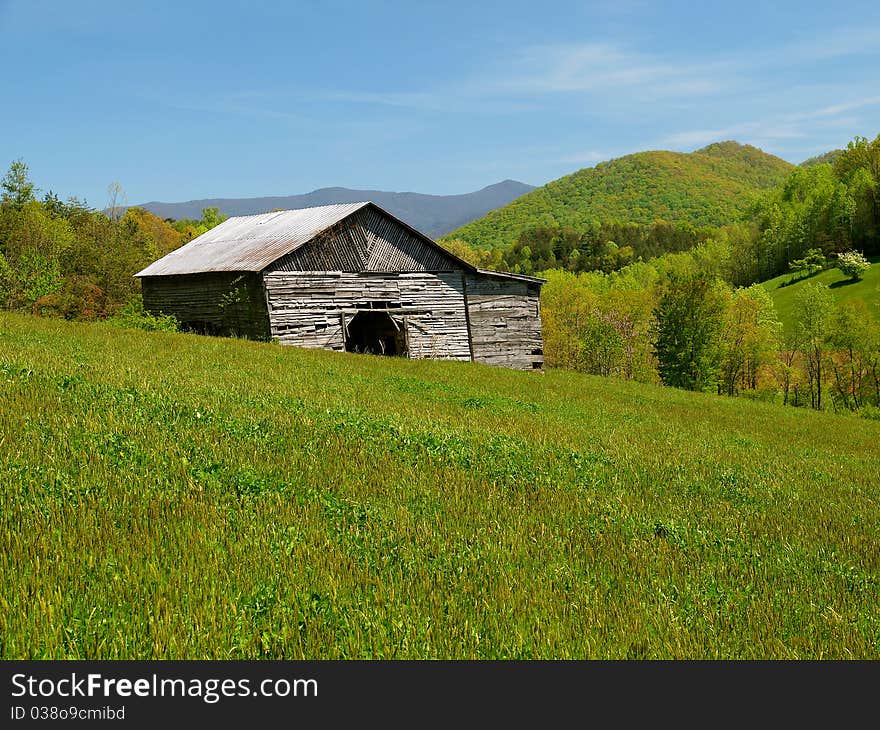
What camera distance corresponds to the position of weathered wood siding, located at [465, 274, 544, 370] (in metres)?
38.1

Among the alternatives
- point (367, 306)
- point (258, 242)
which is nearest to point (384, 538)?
point (367, 306)

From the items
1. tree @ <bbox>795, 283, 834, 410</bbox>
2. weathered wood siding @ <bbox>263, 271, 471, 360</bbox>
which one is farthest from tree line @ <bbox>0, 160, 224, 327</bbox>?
tree @ <bbox>795, 283, 834, 410</bbox>

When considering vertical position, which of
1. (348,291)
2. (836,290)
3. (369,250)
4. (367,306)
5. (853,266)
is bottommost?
(836,290)

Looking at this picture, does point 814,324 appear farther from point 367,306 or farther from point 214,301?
point 214,301

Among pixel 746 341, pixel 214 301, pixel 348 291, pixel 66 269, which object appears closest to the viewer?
pixel 348 291

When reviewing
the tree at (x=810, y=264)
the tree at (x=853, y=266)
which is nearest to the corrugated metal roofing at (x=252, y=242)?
the tree at (x=853, y=266)

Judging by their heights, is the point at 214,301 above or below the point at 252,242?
below

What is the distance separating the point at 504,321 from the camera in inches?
1532

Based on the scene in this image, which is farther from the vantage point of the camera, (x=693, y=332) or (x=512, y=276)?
(x=693, y=332)

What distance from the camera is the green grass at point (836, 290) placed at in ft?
331

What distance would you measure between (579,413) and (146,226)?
3697 inches

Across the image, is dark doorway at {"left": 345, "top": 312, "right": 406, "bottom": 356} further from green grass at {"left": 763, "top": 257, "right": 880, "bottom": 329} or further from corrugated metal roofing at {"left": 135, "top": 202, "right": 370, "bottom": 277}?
green grass at {"left": 763, "top": 257, "right": 880, "bottom": 329}

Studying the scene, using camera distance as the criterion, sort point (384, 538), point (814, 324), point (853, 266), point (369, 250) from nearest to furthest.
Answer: point (384, 538) → point (369, 250) → point (814, 324) → point (853, 266)

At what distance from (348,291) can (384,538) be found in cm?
2843
